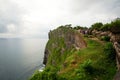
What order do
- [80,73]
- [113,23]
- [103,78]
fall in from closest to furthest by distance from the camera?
1. [103,78]
2. [80,73]
3. [113,23]

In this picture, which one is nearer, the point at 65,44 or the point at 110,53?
the point at 110,53

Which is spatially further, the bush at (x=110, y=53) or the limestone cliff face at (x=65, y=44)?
the limestone cliff face at (x=65, y=44)

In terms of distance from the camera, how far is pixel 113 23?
23.1 m

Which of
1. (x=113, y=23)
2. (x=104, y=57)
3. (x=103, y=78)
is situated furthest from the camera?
(x=104, y=57)

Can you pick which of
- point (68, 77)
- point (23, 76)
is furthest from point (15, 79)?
point (68, 77)

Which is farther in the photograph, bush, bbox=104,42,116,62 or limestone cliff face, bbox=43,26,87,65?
limestone cliff face, bbox=43,26,87,65

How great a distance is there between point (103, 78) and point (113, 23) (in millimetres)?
8299

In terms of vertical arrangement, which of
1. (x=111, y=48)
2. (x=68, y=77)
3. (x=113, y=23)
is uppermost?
(x=113, y=23)

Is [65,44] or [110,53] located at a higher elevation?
[110,53]

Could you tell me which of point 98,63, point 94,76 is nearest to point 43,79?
point 94,76

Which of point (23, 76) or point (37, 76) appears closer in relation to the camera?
point (37, 76)

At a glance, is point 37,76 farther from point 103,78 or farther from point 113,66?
point 113,66

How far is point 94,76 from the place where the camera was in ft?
68.7

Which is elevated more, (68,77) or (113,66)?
(113,66)
